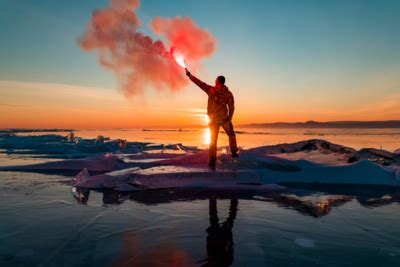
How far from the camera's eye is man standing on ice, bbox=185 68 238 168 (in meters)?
6.77

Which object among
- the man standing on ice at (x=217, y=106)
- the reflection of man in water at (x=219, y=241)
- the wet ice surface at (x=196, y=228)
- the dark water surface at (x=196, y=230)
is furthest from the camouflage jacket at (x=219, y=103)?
the reflection of man in water at (x=219, y=241)

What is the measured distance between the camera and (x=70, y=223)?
325 cm

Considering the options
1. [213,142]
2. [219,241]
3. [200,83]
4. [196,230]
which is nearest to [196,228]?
[196,230]

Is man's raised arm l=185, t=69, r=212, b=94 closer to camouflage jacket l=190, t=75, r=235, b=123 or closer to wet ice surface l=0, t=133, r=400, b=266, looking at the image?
camouflage jacket l=190, t=75, r=235, b=123

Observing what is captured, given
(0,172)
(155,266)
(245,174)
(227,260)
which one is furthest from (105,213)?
(0,172)

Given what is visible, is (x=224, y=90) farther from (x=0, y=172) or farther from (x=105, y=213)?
(x=0, y=172)

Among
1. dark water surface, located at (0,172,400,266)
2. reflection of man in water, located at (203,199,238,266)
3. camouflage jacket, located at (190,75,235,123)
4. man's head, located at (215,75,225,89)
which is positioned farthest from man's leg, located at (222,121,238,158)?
reflection of man in water, located at (203,199,238,266)

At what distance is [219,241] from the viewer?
2719 millimetres

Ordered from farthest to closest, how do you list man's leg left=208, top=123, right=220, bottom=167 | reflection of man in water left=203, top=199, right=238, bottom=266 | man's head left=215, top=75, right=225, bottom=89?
man's leg left=208, top=123, right=220, bottom=167
man's head left=215, top=75, right=225, bottom=89
reflection of man in water left=203, top=199, right=238, bottom=266

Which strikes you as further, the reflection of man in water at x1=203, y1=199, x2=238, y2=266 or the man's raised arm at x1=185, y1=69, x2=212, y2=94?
the man's raised arm at x1=185, y1=69, x2=212, y2=94

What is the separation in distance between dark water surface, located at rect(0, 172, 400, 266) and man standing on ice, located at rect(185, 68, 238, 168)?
2.17 metres

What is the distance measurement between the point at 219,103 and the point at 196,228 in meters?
4.15

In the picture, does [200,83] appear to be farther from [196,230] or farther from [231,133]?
[196,230]

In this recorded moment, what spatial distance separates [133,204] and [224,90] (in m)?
3.75
